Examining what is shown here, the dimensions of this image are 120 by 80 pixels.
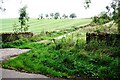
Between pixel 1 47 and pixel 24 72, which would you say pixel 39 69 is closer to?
pixel 24 72

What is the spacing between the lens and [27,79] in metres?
10.5

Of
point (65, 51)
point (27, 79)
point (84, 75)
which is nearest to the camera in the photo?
point (27, 79)

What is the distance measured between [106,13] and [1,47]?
10234 mm

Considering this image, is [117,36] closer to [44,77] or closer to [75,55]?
[75,55]

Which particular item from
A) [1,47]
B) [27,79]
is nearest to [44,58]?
[27,79]

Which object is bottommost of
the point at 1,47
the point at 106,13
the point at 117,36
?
the point at 1,47

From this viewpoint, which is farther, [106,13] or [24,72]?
[106,13]

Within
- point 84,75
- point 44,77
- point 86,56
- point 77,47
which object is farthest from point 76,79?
point 77,47

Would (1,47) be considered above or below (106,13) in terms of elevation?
below

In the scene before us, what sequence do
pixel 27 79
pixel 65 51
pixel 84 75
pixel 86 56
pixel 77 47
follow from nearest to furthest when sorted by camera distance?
1. pixel 27 79
2. pixel 84 75
3. pixel 86 56
4. pixel 65 51
5. pixel 77 47

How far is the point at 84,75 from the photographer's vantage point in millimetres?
11359

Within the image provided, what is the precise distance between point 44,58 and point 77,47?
9.57ft

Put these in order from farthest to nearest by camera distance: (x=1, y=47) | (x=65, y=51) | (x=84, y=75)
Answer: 1. (x=1, y=47)
2. (x=65, y=51)
3. (x=84, y=75)

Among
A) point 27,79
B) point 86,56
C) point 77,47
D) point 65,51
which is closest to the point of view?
point 27,79
